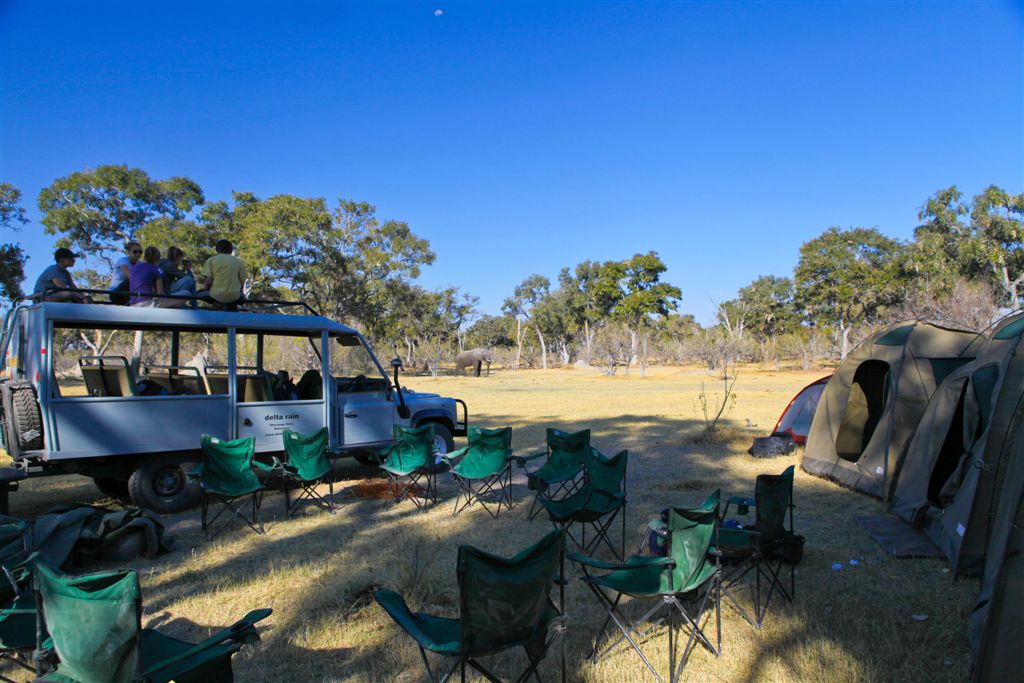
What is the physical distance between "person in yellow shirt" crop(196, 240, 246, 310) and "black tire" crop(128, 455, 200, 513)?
2.04 m

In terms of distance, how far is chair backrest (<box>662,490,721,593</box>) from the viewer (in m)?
3.54

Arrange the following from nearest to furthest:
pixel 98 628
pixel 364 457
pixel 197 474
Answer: pixel 98 628 → pixel 197 474 → pixel 364 457

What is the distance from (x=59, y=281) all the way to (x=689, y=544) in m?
7.56

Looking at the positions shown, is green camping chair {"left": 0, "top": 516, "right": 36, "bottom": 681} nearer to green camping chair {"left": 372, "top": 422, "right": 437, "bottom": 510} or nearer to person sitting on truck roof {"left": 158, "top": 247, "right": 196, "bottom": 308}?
green camping chair {"left": 372, "top": 422, "right": 437, "bottom": 510}

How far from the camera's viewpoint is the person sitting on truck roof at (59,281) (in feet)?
22.0

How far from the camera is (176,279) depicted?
8.23 m

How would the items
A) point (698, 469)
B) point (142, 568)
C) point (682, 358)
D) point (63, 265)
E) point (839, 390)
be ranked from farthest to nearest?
point (682, 358) < point (698, 469) < point (839, 390) < point (63, 265) < point (142, 568)

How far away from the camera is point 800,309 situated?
1922 inches

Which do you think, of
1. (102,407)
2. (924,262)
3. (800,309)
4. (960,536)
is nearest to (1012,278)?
(924,262)

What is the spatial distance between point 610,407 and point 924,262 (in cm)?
1821

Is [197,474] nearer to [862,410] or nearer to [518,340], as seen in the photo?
[862,410]

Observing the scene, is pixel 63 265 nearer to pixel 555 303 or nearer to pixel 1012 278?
pixel 1012 278

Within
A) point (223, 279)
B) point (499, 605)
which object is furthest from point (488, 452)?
point (499, 605)

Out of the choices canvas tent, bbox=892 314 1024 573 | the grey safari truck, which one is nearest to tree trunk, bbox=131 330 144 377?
the grey safari truck
